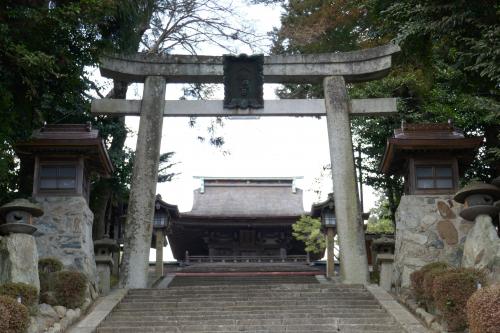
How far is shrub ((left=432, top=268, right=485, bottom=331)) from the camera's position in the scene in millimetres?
9430

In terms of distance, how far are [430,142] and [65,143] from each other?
7064 mm

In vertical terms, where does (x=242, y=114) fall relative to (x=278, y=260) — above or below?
above

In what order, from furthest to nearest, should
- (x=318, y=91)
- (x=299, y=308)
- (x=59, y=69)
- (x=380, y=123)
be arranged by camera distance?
1. (x=318, y=91)
2. (x=380, y=123)
3. (x=59, y=69)
4. (x=299, y=308)

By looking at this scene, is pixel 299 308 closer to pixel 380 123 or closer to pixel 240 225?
pixel 380 123

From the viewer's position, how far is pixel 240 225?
974 inches

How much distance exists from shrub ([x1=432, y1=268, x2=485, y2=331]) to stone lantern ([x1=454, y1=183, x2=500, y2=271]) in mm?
1065

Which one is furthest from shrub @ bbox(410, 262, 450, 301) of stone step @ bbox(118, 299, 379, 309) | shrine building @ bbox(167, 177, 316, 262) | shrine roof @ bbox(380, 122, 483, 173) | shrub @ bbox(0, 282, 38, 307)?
shrine building @ bbox(167, 177, 316, 262)

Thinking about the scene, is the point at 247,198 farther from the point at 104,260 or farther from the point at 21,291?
the point at 21,291

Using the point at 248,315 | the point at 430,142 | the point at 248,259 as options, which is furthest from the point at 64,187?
the point at 248,259

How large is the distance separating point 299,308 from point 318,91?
11.6 metres

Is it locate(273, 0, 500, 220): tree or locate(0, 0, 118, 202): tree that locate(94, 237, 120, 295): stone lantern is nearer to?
locate(0, 0, 118, 202): tree

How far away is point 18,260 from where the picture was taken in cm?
1065

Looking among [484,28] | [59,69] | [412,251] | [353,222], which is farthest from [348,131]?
[59,69]

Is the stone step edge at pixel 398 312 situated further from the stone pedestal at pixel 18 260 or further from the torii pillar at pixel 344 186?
the stone pedestal at pixel 18 260
